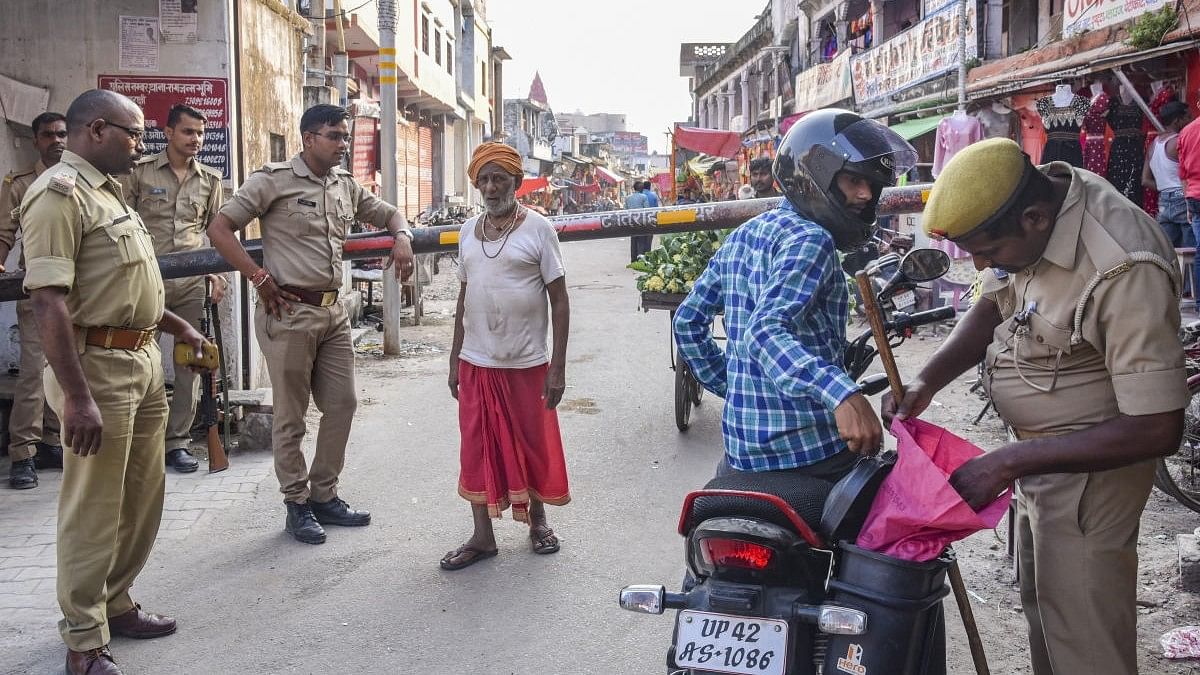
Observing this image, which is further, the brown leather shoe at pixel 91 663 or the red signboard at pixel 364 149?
the red signboard at pixel 364 149

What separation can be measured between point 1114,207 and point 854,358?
4.39 ft

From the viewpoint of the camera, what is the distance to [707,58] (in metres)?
59.7

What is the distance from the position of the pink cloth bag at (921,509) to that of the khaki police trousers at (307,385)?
11.2ft

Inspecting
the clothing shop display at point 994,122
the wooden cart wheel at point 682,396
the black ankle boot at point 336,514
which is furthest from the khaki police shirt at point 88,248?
the clothing shop display at point 994,122

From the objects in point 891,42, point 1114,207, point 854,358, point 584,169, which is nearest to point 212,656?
point 854,358

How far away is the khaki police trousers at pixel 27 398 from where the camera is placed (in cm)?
610

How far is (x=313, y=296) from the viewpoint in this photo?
5.19m

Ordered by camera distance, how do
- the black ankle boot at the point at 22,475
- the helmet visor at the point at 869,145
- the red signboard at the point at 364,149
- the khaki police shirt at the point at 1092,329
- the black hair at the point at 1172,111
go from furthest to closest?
the red signboard at the point at 364,149
the black hair at the point at 1172,111
the black ankle boot at the point at 22,475
the helmet visor at the point at 869,145
the khaki police shirt at the point at 1092,329

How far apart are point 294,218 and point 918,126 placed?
13.4 m

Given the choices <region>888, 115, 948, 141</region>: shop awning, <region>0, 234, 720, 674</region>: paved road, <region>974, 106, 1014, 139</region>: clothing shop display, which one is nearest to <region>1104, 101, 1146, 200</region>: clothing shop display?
<region>974, 106, 1014, 139</region>: clothing shop display

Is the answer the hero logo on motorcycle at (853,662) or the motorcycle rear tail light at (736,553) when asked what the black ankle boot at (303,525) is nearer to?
the motorcycle rear tail light at (736,553)

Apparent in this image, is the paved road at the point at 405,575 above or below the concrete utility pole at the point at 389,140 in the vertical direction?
below

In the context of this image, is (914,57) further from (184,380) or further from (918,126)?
(184,380)

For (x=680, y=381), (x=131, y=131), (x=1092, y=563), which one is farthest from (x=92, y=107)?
(x=680, y=381)
